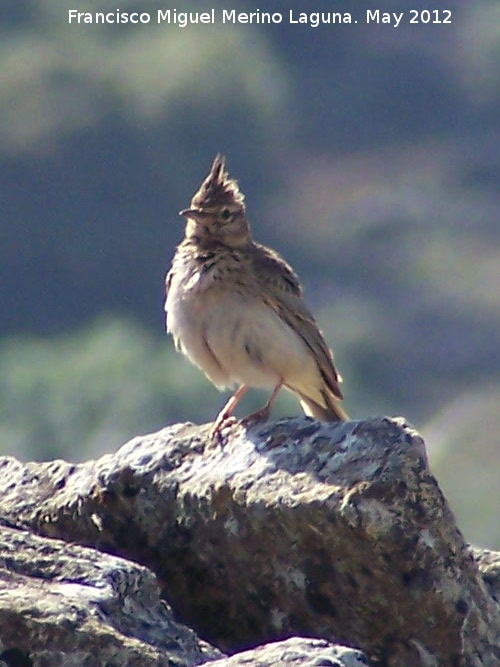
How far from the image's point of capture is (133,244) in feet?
116

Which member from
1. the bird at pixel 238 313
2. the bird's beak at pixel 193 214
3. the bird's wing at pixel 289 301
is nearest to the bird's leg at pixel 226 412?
the bird at pixel 238 313

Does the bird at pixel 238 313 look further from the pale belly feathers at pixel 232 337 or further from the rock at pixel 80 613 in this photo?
the rock at pixel 80 613

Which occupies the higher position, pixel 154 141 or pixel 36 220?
pixel 154 141

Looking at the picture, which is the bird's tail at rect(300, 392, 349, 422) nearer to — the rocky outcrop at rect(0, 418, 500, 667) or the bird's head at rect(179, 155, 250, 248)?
the bird's head at rect(179, 155, 250, 248)

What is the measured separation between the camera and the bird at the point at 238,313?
9531 millimetres

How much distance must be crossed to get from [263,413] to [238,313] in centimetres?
94

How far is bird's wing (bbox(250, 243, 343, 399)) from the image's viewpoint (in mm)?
9945

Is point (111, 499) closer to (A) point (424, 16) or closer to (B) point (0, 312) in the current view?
(B) point (0, 312)

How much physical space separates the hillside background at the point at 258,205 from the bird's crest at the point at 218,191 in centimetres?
1649

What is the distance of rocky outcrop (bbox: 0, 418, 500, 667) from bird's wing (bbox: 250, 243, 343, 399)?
2.90 metres

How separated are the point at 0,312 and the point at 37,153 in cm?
941

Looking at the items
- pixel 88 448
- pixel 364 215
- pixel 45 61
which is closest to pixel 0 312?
pixel 88 448

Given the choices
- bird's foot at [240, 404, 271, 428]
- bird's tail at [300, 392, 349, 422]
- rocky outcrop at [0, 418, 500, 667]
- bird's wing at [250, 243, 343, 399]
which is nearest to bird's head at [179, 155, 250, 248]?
bird's wing at [250, 243, 343, 399]

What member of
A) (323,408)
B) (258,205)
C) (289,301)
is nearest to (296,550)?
(289,301)
